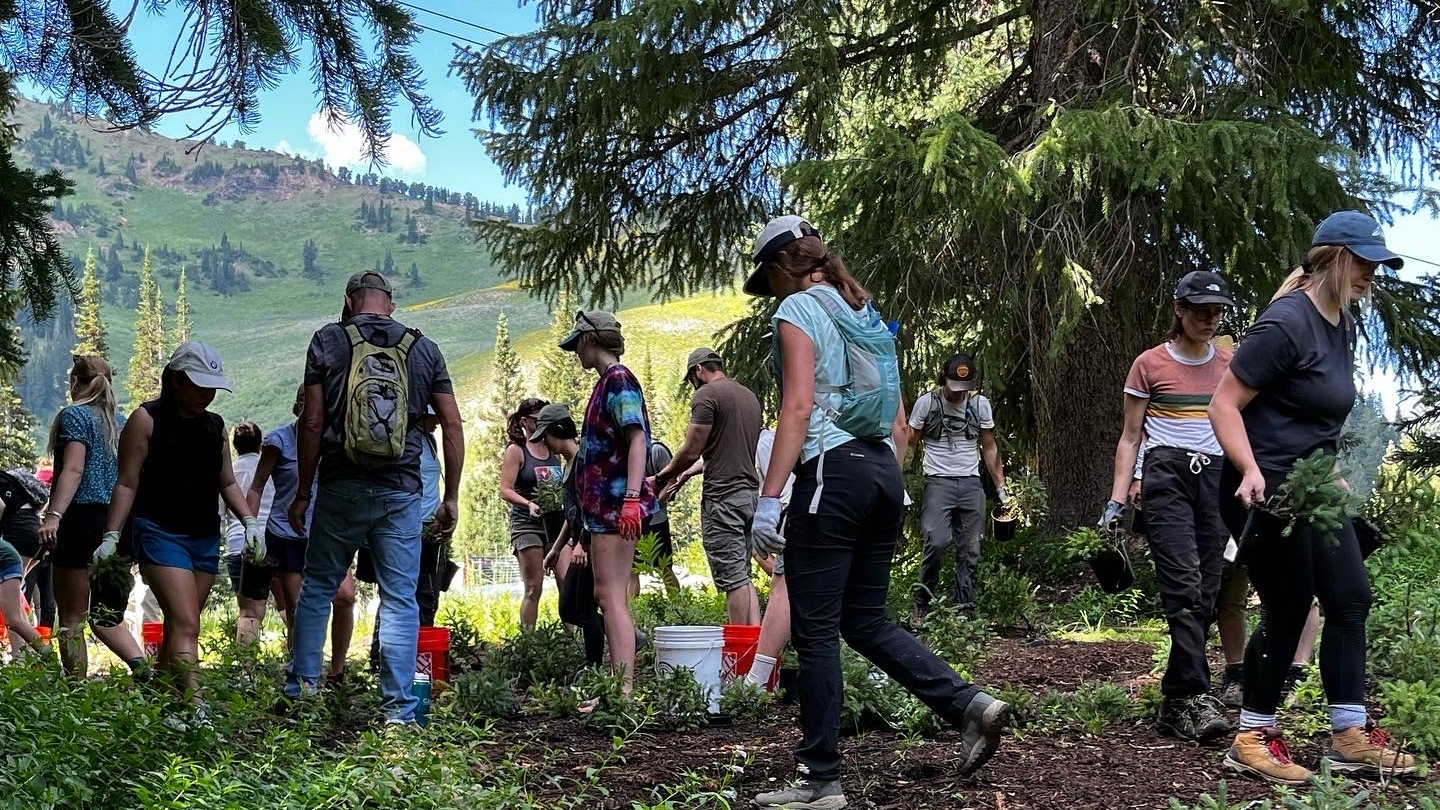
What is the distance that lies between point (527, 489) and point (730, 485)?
97.7 inches

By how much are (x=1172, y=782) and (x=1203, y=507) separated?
1.54m

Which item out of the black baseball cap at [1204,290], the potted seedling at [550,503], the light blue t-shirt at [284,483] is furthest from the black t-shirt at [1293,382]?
the potted seedling at [550,503]

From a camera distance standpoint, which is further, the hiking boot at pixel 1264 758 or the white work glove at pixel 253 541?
the white work glove at pixel 253 541

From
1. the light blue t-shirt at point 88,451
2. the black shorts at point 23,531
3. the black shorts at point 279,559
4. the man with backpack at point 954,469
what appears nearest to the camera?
the light blue t-shirt at point 88,451

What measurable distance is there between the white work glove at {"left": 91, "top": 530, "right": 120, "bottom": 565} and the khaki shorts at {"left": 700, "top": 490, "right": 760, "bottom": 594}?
336 centimetres

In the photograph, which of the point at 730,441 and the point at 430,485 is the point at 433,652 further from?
the point at 730,441

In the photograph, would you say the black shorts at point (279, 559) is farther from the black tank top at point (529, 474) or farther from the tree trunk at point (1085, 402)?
the tree trunk at point (1085, 402)

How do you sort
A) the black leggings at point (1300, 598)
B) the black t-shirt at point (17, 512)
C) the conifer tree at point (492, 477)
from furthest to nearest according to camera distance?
the conifer tree at point (492, 477)
the black t-shirt at point (17, 512)
the black leggings at point (1300, 598)

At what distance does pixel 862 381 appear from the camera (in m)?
4.55

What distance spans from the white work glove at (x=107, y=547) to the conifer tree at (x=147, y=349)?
312 feet

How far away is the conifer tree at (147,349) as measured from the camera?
9669 centimetres

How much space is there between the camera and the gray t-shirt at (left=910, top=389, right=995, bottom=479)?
10.1 meters

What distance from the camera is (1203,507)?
5.83 metres

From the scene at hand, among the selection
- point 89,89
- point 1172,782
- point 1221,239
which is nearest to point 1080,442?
point 1221,239
